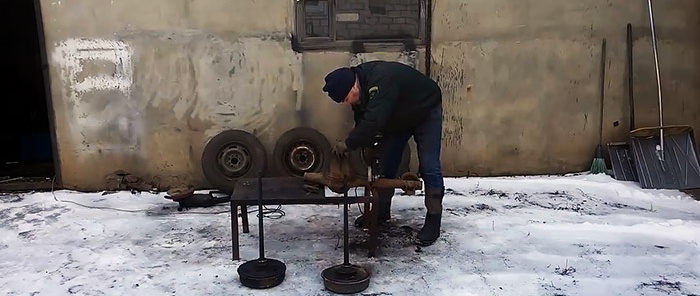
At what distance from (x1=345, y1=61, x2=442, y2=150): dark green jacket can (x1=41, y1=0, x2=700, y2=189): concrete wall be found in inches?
58.0

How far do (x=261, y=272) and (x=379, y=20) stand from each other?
2683mm

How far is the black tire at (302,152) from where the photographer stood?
497 cm

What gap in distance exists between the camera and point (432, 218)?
373 cm

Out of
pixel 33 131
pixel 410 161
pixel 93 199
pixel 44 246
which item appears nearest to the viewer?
pixel 44 246

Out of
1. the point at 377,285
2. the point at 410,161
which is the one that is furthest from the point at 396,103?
the point at 410,161

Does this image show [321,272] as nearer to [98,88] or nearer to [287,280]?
[287,280]

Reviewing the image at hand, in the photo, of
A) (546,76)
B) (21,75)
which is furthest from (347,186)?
(21,75)

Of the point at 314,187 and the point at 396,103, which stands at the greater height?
the point at 396,103

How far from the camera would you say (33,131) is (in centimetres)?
Answer: 718

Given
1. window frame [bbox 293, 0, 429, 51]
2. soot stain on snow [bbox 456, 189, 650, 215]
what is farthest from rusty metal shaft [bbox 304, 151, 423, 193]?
window frame [bbox 293, 0, 429, 51]

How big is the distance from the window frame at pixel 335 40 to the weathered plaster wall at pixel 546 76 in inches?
5.2

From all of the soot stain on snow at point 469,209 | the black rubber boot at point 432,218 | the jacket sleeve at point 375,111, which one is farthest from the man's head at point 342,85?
the soot stain on snow at point 469,209

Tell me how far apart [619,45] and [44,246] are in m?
4.96

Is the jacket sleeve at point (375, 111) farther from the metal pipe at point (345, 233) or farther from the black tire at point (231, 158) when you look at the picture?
the black tire at point (231, 158)
